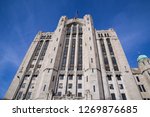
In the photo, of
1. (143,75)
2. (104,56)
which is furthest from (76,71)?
(143,75)

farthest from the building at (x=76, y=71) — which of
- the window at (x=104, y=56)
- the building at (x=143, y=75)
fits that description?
the building at (x=143, y=75)

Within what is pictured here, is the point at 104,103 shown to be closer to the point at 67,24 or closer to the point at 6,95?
the point at 6,95

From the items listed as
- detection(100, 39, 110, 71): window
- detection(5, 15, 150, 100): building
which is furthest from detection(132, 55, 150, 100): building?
detection(100, 39, 110, 71): window

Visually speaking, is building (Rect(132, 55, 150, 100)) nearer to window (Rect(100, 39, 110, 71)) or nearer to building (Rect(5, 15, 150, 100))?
building (Rect(5, 15, 150, 100))

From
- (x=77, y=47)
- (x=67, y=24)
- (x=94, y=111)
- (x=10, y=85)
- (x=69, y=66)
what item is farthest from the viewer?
(x=67, y=24)

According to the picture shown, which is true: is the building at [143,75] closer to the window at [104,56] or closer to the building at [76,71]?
the building at [76,71]

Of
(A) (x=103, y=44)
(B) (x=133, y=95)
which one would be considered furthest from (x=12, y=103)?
(A) (x=103, y=44)

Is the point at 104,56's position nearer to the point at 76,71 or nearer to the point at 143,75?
the point at 76,71

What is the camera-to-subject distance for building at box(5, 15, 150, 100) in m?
34.9

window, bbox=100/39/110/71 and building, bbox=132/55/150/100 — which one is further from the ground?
window, bbox=100/39/110/71

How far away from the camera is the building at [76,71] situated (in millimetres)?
34938

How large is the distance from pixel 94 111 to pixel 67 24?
177ft

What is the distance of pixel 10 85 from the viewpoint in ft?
128

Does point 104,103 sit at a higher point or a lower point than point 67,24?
lower
